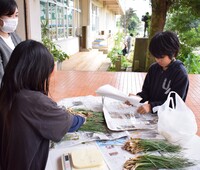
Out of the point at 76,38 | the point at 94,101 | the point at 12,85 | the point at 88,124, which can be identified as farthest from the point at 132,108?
the point at 76,38

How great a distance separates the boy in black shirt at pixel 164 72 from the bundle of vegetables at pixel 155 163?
22.3 inches

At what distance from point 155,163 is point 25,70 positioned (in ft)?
2.38

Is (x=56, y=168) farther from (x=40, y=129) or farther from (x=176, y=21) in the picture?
(x=176, y=21)

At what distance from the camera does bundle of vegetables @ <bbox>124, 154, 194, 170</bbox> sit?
1044mm

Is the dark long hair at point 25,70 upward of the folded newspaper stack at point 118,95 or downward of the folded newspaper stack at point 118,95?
upward

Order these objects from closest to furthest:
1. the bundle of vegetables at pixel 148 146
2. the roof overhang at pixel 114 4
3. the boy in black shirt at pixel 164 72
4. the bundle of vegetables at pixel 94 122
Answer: the bundle of vegetables at pixel 148 146 → the bundle of vegetables at pixel 94 122 → the boy in black shirt at pixel 164 72 → the roof overhang at pixel 114 4

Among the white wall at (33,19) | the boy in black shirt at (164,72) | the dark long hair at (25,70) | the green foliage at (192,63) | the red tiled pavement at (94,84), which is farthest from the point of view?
the green foliage at (192,63)

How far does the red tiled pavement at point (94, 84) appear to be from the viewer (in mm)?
3697

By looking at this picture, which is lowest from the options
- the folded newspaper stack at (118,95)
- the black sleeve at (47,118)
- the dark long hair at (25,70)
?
the folded newspaper stack at (118,95)

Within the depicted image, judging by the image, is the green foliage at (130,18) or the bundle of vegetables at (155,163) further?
the green foliage at (130,18)

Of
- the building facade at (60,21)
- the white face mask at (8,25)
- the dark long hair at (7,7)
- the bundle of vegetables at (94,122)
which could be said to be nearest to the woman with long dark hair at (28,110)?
the bundle of vegetables at (94,122)

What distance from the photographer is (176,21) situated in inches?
285

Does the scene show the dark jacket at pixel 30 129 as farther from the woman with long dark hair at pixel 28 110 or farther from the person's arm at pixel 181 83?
the person's arm at pixel 181 83

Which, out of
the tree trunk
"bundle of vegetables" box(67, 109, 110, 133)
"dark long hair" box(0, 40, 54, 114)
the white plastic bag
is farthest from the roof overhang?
"dark long hair" box(0, 40, 54, 114)
